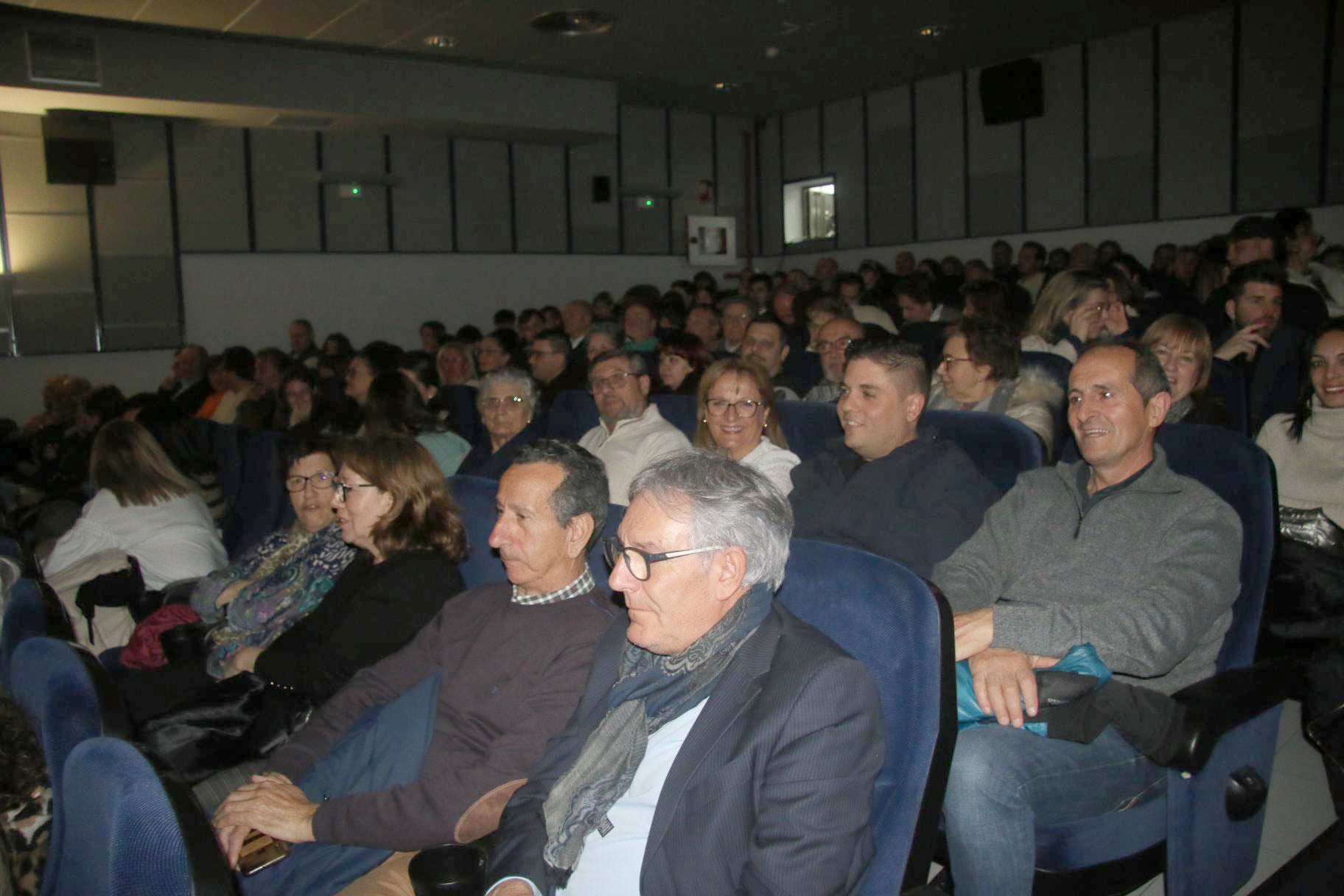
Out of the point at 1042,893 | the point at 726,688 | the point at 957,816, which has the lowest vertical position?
the point at 1042,893

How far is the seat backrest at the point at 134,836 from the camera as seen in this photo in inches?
41.3

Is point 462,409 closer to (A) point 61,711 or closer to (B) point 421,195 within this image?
(A) point 61,711

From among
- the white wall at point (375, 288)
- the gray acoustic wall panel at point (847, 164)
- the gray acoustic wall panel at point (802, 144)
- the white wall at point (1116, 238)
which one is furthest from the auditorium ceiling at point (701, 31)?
the white wall at point (375, 288)

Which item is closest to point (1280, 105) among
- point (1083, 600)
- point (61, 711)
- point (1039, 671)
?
point (1083, 600)

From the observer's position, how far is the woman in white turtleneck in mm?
2725

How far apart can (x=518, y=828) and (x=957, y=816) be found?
0.81 m

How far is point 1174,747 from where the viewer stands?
5.37 feet

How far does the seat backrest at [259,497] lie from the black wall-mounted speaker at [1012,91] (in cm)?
923

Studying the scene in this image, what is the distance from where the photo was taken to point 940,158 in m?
11.7

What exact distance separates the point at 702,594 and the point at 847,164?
1229 centimetres

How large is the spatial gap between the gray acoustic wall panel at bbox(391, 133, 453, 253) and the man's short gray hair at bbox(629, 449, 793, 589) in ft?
35.0

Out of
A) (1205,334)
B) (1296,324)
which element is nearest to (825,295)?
(1296,324)

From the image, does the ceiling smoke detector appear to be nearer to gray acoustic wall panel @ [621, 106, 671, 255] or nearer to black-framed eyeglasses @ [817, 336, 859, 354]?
gray acoustic wall panel @ [621, 106, 671, 255]

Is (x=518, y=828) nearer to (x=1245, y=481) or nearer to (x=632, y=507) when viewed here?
(x=632, y=507)
